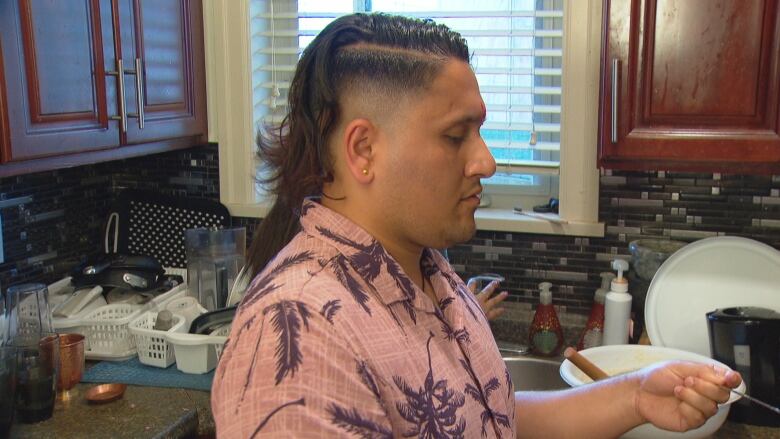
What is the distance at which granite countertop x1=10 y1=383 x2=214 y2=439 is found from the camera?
147 cm

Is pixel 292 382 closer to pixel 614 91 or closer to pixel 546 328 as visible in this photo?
pixel 614 91

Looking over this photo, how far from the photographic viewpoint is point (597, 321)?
77.7 inches

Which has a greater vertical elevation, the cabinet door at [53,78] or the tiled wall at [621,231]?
the cabinet door at [53,78]

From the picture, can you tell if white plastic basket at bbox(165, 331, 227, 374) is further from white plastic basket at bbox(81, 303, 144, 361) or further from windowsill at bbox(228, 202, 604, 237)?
windowsill at bbox(228, 202, 604, 237)

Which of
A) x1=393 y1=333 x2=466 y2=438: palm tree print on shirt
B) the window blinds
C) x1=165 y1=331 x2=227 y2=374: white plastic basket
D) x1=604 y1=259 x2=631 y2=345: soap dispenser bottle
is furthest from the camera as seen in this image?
the window blinds

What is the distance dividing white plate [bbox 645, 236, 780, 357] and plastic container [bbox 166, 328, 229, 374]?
3.29 feet

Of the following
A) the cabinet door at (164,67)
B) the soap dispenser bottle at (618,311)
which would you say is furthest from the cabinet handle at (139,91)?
the soap dispenser bottle at (618,311)

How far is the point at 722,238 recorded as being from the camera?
5.97ft

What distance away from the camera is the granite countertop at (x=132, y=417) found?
4.83ft

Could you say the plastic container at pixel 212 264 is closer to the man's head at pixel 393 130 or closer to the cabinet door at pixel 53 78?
the cabinet door at pixel 53 78

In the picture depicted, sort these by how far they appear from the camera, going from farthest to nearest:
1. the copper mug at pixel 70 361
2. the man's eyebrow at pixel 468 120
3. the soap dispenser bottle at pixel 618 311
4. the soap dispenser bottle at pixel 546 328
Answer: the soap dispenser bottle at pixel 546 328 < the soap dispenser bottle at pixel 618 311 < the copper mug at pixel 70 361 < the man's eyebrow at pixel 468 120

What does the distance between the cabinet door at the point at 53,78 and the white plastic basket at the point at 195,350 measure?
1.56ft

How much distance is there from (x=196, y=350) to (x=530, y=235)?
0.92 metres

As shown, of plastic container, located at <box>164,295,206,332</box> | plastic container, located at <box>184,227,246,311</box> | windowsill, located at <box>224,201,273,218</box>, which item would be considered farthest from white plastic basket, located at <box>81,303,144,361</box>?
windowsill, located at <box>224,201,273,218</box>
